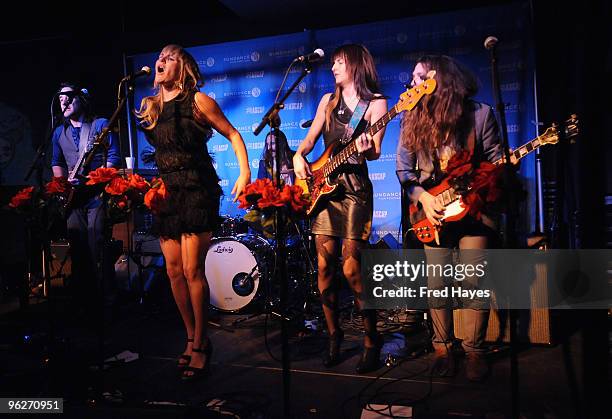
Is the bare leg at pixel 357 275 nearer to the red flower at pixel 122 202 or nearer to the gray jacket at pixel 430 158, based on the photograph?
the gray jacket at pixel 430 158

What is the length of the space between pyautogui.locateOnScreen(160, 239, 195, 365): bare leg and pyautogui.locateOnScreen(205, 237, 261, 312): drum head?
1.79m

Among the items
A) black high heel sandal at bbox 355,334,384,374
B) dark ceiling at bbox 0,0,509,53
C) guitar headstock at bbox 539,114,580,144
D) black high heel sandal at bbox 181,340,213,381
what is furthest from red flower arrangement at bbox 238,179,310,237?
dark ceiling at bbox 0,0,509,53

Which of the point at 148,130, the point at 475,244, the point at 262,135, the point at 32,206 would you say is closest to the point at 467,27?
the point at 262,135

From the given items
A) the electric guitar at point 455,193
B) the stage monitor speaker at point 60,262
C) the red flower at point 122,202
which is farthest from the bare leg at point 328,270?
the stage monitor speaker at point 60,262

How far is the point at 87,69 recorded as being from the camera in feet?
29.0

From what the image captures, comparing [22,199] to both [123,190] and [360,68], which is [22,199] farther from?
[360,68]

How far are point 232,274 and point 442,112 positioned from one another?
313cm

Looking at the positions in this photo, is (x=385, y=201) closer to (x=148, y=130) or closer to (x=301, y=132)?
(x=301, y=132)

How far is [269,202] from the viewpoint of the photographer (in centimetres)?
268

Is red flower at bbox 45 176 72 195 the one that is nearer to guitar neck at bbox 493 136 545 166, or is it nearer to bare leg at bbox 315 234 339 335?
bare leg at bbox 315 234 339 335

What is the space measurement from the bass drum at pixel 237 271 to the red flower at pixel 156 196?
6.75ft

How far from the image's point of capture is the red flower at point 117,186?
11.2 feet

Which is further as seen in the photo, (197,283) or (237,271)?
(237,271)

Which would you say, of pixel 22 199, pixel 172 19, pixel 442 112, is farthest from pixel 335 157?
pixel 172 19
